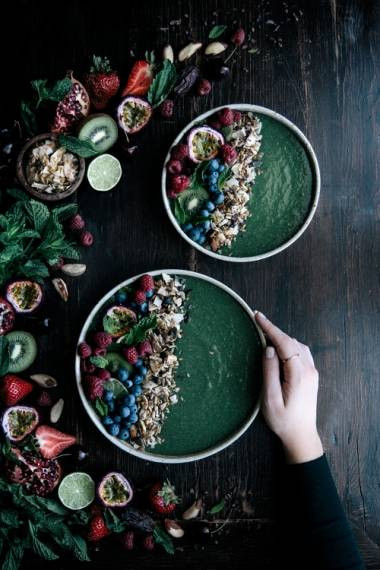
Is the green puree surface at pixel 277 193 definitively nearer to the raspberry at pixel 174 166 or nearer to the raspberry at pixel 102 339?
the raspberry at pixel 174 166

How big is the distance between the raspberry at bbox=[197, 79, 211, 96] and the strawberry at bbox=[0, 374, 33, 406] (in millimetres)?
1069

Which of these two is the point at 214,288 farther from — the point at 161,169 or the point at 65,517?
the point at 65,517

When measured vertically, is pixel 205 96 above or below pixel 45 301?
above

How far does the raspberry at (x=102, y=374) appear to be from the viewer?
6.13 ft

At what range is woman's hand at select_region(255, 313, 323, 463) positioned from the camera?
73.5 inches

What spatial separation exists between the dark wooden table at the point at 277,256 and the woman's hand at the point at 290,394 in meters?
0.09

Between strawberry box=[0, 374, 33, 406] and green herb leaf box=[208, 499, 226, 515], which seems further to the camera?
green herb leaf box=[208, 499, 226, 515]

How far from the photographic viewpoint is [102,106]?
1.94m

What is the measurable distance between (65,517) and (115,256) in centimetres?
83

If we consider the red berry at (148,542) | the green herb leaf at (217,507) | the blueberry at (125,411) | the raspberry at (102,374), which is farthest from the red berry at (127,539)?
the raspberry at (102,374)

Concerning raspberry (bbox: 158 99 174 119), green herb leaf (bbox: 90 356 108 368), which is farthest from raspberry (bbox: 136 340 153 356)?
raspberry (bbox: 158 99 174 119)

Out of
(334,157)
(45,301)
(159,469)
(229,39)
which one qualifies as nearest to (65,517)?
(159,469)

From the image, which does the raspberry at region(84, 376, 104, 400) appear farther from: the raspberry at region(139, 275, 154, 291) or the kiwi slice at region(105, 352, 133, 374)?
the raspberry at region(139, 275, 154, 291)

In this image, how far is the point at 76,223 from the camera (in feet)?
6.26
